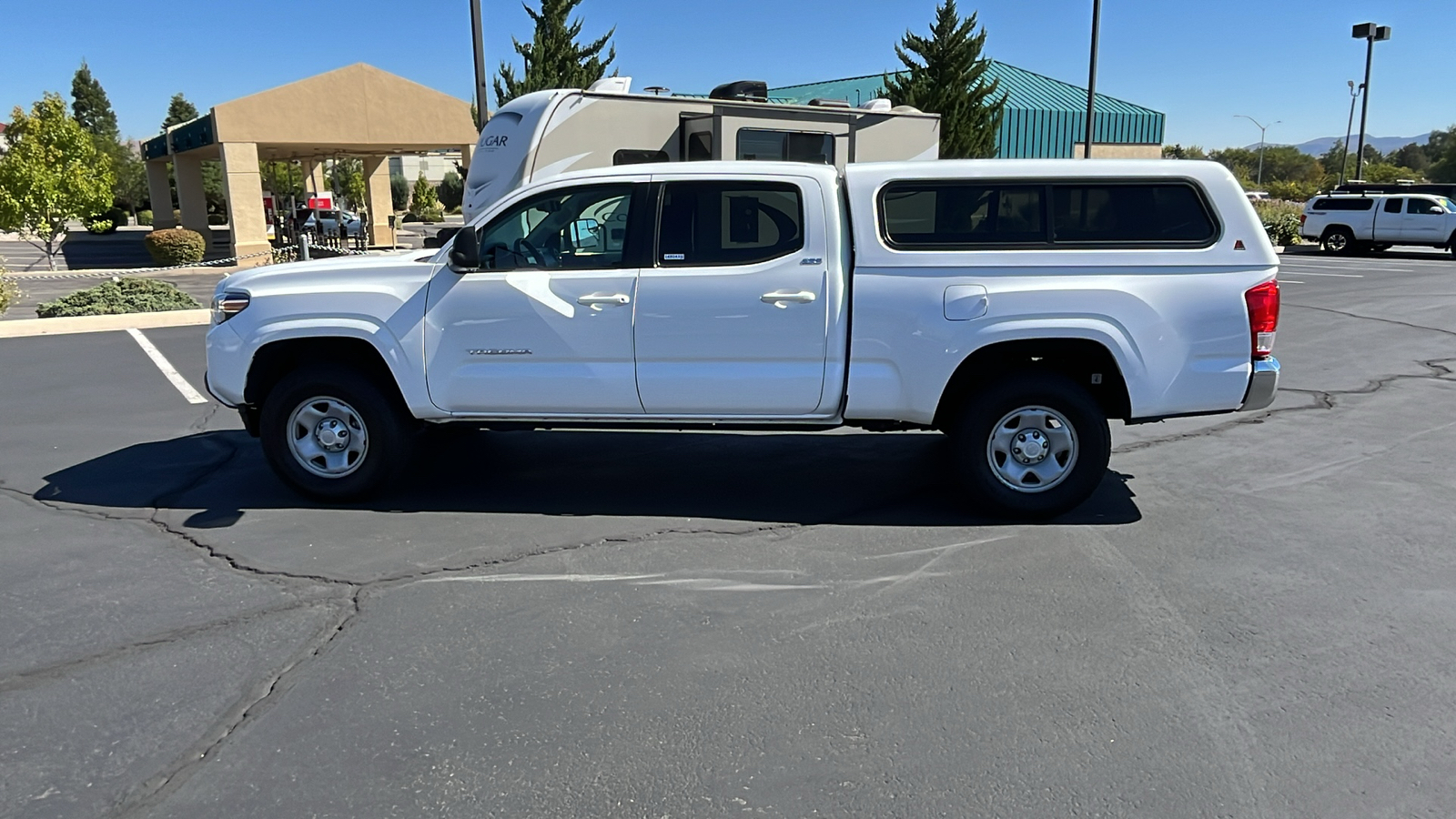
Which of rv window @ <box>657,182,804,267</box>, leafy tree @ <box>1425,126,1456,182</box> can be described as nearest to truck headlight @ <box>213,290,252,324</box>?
rv window @ <box>657,182,804,267</box>

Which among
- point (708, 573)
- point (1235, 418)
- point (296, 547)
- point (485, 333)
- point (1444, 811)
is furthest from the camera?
point (1235, 418)

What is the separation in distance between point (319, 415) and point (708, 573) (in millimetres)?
2605

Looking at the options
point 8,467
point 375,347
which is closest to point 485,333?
point 375,347

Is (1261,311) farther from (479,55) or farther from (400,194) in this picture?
(400,194)

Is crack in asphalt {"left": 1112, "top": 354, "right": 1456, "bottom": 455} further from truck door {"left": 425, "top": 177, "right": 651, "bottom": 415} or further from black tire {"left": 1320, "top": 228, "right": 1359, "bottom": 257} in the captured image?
black tire {"left": 1320, "top": 228, "right": 1359, "bottom": 257}

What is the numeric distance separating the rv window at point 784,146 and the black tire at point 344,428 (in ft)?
20.5

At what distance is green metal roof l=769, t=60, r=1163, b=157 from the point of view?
4400cm

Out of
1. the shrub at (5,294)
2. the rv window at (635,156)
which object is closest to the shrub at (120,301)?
the shrub at (5,294)

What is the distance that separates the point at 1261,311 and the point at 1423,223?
2835 cm

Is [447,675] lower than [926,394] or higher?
lower

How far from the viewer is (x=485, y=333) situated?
5.79 m

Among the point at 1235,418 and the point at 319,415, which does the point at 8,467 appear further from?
the point at 1235,418

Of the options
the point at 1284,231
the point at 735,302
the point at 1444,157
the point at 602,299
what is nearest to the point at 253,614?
the point at 602,299

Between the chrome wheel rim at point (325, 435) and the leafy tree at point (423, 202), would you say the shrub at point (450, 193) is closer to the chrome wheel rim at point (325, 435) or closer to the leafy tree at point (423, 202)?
the leafy tree at point (423, 202)
